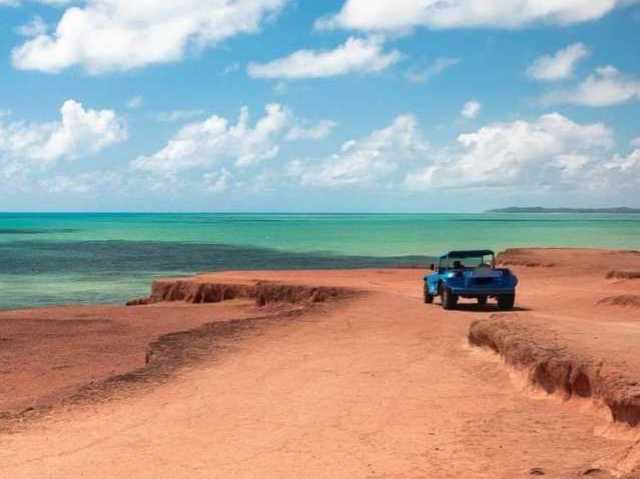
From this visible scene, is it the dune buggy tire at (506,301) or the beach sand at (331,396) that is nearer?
the beach sand at (331,396)

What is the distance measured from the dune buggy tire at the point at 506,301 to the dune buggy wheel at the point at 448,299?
1.16 m

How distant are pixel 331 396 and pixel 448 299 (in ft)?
30.9

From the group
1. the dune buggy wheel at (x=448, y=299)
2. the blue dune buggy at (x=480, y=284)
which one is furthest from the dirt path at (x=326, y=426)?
the dune buggy wheel at (x=448, y=299)

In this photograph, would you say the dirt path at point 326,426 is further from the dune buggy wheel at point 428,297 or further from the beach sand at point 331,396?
the dune buggy wheel at point 428,297

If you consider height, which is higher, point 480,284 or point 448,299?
point 480,284

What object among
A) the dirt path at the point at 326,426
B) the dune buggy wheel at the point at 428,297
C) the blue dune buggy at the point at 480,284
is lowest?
the dirt path at the point at 326,426

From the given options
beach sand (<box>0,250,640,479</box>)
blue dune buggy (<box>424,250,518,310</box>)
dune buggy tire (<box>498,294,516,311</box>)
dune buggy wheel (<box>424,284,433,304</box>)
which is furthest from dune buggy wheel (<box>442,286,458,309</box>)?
dune buggy wheel (<box>424,284,433,304</box>)

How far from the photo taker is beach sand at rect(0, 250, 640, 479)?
848cm

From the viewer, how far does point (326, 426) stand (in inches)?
392

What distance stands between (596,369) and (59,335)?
45.7 feet

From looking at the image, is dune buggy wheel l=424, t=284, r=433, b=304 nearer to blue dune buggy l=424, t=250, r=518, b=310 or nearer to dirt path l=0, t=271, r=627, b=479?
blue dune buggy l=424, t=250, r=518, b=310

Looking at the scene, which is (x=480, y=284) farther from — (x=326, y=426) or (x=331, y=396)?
(x=326, y=426)

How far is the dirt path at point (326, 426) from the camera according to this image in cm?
833

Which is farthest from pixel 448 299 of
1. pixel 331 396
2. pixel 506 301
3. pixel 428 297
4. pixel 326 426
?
pixel 326 426
